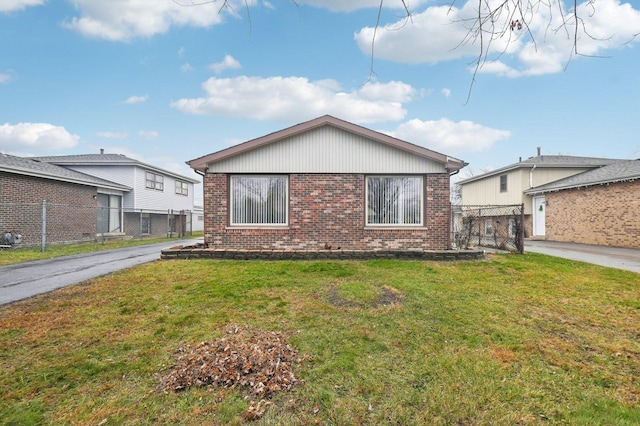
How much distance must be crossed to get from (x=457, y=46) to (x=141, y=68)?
15.5 m

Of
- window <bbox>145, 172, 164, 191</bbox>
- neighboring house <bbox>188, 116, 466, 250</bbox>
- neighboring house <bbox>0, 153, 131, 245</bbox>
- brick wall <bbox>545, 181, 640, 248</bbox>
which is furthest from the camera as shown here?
window <bbox>145, 172, 164, 191</bbox>

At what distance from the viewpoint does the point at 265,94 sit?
14609mm

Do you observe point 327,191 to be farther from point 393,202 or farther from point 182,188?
point 182,188

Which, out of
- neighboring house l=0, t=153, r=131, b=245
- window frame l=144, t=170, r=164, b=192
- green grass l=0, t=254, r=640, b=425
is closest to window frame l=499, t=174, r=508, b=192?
green grass l=0, t=254, r=640, b=425

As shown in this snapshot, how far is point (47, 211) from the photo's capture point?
13.5m

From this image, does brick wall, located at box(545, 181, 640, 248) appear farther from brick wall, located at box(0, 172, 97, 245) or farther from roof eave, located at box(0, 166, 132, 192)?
roof eave, located at box(0, 166, 132, 192)

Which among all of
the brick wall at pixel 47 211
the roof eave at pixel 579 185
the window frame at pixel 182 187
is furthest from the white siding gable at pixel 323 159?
the window frame at pixel 182 187

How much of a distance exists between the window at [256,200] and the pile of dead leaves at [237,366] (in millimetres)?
6315

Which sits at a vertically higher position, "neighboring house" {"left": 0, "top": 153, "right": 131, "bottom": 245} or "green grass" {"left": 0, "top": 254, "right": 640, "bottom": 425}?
"neighboring house" {"left": 0, "top": 153, "right": 131, "bottom": 245}

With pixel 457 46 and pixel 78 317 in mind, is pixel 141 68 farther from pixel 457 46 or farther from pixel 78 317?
pixel 457 46

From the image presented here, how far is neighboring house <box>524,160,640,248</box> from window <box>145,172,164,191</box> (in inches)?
995

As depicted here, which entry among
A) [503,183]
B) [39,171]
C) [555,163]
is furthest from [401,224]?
[39,171]

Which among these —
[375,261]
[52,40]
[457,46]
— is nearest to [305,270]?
[375,261]

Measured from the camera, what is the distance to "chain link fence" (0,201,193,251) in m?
11.8
